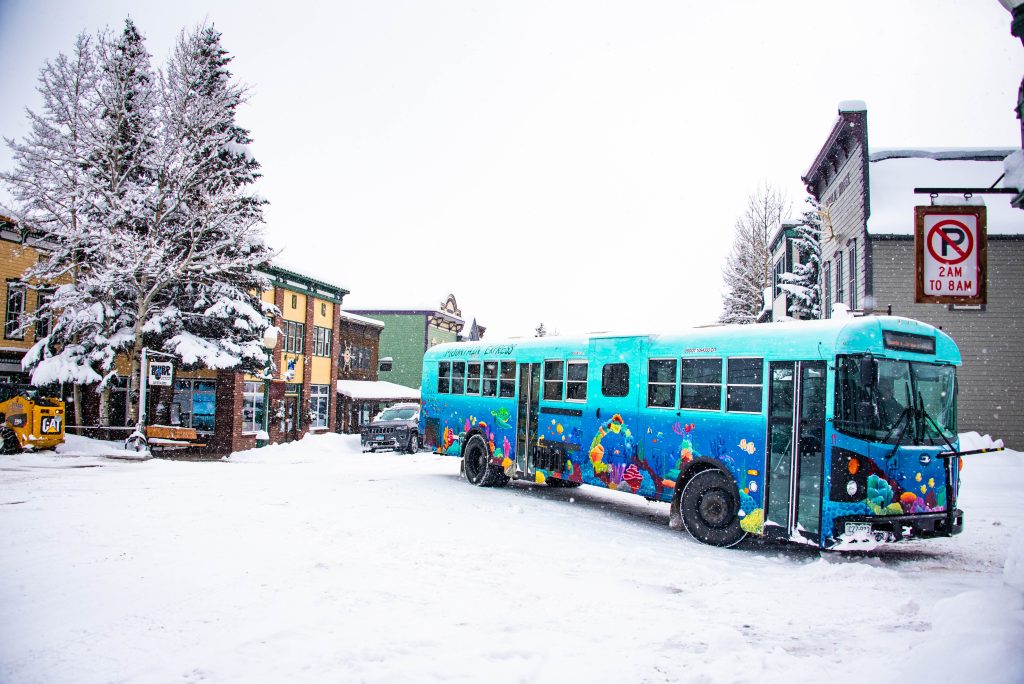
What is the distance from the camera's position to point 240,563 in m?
7.64

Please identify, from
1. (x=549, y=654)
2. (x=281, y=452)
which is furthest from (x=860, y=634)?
(x=281, y=452)

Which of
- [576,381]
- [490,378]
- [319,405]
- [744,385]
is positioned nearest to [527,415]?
[490,378]

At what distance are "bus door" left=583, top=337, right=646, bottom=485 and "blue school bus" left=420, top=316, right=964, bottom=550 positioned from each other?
3 cm

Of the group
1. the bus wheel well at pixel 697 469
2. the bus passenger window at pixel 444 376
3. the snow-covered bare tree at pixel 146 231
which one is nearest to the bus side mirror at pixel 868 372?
the bus wheel well at pixel 697 469

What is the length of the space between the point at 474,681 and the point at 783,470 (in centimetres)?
563

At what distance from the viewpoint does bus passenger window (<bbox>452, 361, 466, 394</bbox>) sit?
16.4 metres

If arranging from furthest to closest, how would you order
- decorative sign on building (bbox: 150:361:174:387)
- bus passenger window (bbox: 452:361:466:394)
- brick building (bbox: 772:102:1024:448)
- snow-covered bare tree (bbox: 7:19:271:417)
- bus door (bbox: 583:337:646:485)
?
snow-covered bare tree (bbox: 7:19:271:417) → decorative sign on building (bbox: 150:361:174:387) → brick building (bbox: 772:102:1024:448) → bus passenger window (bbox: 452:361:466:394) → bus door (bbox: 583:337:646:485)

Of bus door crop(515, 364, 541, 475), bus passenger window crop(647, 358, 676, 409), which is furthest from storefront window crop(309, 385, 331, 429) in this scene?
bus passenger window crop(647, 358, 676, 409)

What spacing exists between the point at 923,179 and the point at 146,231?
25833 millimetres

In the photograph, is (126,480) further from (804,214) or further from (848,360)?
(804,214)

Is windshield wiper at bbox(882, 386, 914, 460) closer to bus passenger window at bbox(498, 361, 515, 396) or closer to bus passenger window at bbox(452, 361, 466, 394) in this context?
bus passenger window at bbox(498, 361, 515, 396)

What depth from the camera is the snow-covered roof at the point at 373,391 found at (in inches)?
1549

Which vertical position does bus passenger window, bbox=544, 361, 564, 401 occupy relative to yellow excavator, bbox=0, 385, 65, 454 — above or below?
above

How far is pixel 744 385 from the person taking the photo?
31.4 ft
